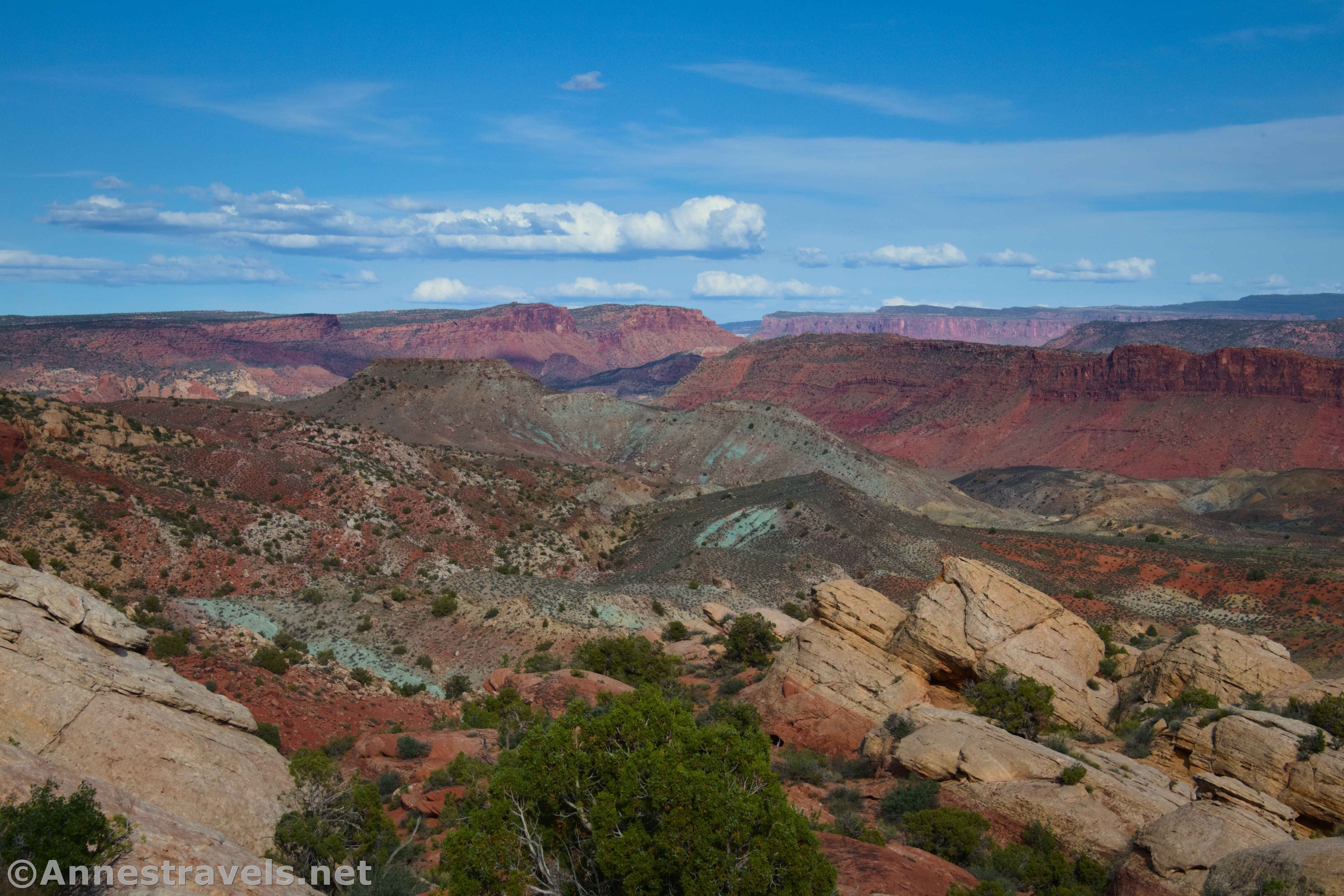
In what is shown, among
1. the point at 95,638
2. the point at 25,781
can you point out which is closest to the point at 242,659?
the point at 95,638

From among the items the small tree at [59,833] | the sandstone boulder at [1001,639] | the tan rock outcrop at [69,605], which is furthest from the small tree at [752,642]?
the small tree at [59,833]

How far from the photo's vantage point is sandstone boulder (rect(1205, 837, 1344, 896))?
1181 centimetres

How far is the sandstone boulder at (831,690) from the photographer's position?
24.3 meters

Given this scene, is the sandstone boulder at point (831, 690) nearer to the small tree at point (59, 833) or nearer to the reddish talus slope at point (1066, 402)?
the small tree at point (59, 833)

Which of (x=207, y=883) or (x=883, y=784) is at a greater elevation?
(x=207, y=883)

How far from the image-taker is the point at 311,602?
3603cm

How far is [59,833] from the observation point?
34.8 ft

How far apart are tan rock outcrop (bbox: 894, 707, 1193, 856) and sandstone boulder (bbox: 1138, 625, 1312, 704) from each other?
6204 mm

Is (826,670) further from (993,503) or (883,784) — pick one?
(993,503)

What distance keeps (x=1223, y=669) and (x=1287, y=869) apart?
14.0 m

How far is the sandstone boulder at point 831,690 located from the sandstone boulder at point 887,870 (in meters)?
8.07

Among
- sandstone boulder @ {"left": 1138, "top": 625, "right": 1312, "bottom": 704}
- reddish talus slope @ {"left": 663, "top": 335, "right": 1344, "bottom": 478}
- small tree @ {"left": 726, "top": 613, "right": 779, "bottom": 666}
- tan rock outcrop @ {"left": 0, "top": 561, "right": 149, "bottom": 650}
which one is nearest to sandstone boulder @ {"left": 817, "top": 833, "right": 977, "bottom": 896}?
sandstone boulder @ {"left": 1138, "top": 625, "right": 1312, "bottom": 704}

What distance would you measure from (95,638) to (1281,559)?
5990cm

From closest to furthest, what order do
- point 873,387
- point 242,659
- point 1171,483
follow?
point 242,659, point 1171,483, point 873,387
